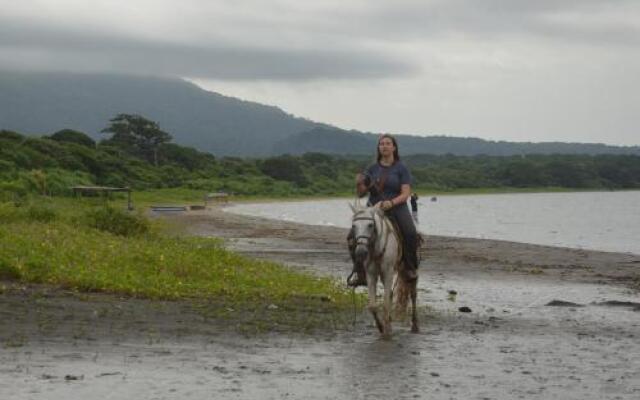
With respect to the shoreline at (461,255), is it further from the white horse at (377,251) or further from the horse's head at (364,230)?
the horse's head at (364,230)

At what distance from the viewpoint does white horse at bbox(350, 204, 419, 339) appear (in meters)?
11.6

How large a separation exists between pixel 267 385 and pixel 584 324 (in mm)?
7610

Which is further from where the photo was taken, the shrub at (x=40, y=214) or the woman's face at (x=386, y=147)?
the shrub at (x=40, y=214)

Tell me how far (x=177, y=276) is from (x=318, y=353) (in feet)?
19.5

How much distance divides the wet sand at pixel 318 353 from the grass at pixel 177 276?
620 millimetres

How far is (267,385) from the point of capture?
8.71m

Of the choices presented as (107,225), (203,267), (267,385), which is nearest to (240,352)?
(267,385)

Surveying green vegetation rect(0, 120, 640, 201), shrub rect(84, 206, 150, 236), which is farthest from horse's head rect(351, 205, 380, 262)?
green vegetation rect(0, 120, 640, 201)

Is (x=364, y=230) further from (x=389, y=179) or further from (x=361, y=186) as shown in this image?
(x=389, y=179)

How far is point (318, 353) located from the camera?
10.7 meters

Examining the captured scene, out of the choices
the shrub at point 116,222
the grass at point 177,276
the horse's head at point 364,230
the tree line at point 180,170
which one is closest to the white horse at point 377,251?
the horse's head at point 364,230

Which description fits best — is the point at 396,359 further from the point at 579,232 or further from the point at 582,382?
the point at 579,232

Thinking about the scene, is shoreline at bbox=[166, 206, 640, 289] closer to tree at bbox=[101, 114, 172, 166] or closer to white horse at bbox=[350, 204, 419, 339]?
white horse at bbox=[350, 204, 419, 339]

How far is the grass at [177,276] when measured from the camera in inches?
551
